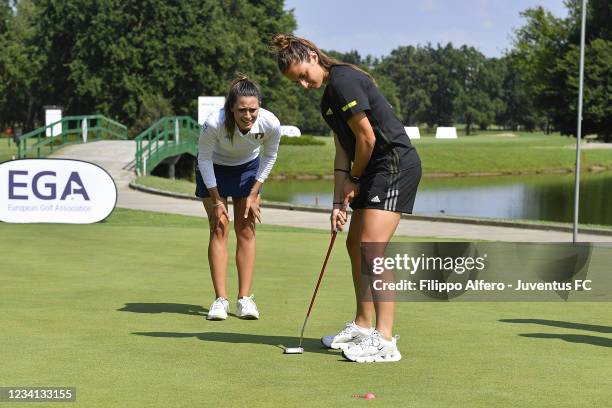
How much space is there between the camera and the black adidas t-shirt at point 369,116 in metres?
6.20

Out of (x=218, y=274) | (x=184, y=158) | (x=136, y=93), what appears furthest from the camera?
(x=136, y=93)

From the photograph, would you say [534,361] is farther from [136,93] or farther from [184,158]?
[136,93]

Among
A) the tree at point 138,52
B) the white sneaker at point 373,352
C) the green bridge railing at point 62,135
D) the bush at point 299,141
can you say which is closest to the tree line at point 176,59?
the tree at point 138,52

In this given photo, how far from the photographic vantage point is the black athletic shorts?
6367 millimetres

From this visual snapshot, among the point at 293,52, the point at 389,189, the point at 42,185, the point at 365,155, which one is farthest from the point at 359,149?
the point at 42,185

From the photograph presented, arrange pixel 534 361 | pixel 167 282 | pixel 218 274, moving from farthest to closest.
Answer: pixel 167 282 < pixel 218 274 < pixel 534 361

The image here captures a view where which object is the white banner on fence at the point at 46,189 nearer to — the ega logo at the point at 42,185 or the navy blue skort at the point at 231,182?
Result: the ega logo at the point at 42,185

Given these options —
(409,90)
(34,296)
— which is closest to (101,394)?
(34,296)

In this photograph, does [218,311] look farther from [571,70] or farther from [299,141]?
[299,141]

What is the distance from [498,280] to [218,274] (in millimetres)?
2169

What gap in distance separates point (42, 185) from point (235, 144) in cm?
1157

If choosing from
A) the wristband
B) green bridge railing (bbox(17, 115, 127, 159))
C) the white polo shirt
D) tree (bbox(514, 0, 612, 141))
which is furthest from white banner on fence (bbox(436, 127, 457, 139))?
the wristband

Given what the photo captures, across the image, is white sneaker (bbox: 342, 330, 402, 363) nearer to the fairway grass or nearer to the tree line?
the fairway grass

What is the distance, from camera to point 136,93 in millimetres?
74812
